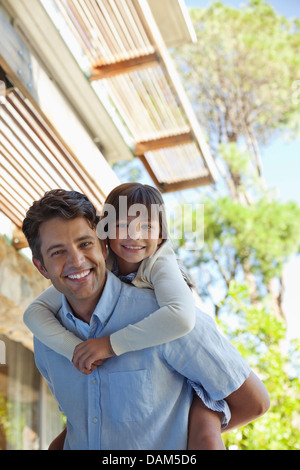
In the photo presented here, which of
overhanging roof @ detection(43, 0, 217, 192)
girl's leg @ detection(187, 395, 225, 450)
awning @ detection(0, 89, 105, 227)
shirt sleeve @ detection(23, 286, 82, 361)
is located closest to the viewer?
girl's leg @ detection(187, 395, 225, 450)

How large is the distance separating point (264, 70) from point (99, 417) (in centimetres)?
1110

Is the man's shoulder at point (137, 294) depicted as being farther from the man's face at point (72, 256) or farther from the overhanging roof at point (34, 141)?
the overhanging roof at point (34, 141)

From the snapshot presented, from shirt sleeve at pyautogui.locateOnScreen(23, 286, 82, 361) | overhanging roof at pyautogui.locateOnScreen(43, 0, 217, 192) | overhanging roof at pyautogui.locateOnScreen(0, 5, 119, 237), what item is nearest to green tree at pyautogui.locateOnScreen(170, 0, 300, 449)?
overhanging roof at pyautogui.locateOnScreen(43, 0, 217, 192)

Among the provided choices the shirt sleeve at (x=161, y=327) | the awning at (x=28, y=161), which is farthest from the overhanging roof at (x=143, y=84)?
the shirt sleeve at (x=161, y=327)

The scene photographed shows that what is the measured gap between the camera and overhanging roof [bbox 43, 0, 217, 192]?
3.20 metres

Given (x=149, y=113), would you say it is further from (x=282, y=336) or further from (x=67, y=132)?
(x=282, y=336)

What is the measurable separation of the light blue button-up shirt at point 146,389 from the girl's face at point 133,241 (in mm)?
344

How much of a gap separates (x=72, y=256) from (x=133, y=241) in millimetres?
399

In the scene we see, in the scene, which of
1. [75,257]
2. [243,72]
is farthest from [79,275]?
[243,72]

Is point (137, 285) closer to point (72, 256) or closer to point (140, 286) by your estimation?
point (140, 286)

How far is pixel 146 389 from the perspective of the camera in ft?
3.96

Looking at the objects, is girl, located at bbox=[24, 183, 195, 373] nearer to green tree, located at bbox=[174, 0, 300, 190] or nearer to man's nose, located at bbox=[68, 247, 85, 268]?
man's nose, located at bbox=[68, 247, 85, 268]

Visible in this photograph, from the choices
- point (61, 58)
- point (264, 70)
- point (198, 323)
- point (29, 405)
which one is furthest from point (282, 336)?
point (264, 70)

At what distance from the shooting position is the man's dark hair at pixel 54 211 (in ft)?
4.22
